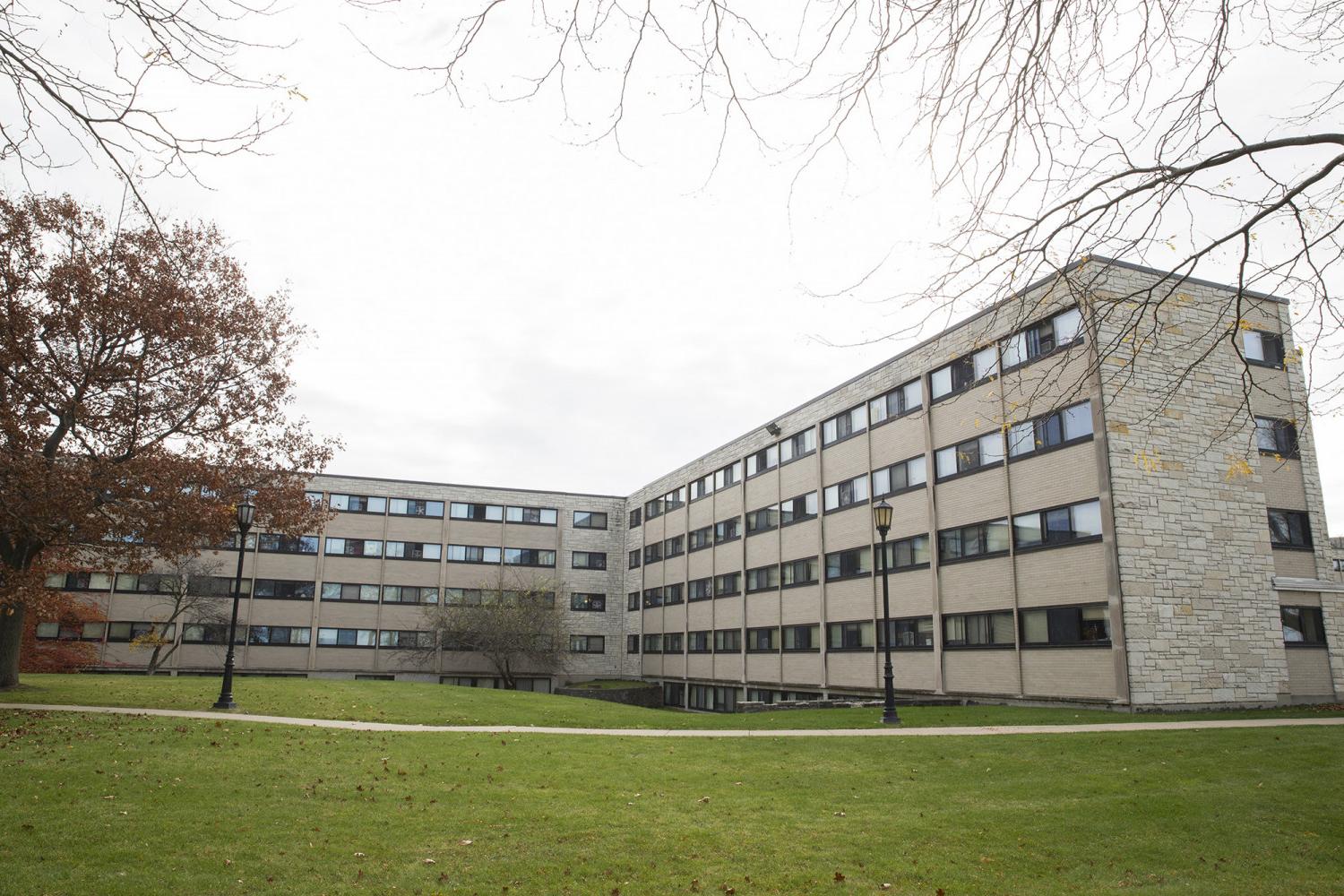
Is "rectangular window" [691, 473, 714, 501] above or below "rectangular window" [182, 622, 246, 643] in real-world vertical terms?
above

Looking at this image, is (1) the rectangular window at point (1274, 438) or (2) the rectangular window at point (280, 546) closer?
(1) the rectangular window at point (1274, 438)

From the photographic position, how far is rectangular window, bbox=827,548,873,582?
3394cm

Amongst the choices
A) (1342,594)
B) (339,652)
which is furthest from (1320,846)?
(339,652)

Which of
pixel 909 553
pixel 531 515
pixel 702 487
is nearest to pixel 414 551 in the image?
pixel 531 515

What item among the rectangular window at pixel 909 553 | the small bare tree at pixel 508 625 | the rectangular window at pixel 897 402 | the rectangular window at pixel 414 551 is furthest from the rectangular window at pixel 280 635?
the rectangular window at pixel 897 402

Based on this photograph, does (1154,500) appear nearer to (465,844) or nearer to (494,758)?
(494,758)

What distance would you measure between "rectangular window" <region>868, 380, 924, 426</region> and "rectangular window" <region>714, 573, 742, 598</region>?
13.8m

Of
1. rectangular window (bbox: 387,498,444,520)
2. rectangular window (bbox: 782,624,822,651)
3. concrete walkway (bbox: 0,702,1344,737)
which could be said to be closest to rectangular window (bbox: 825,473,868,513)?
rectangular window (bbox: 782,624,822,651)

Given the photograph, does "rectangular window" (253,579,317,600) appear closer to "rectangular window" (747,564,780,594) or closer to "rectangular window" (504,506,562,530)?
"rectangular window" (504,506,562,530)

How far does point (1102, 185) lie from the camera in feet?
22.5

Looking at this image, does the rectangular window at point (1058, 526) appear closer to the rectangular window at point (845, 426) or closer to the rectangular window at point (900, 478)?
the rectangular window at point (900, 478)

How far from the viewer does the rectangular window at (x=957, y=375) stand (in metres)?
27.9

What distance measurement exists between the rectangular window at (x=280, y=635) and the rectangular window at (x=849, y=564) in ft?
109

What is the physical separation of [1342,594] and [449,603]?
42645 millimetres
